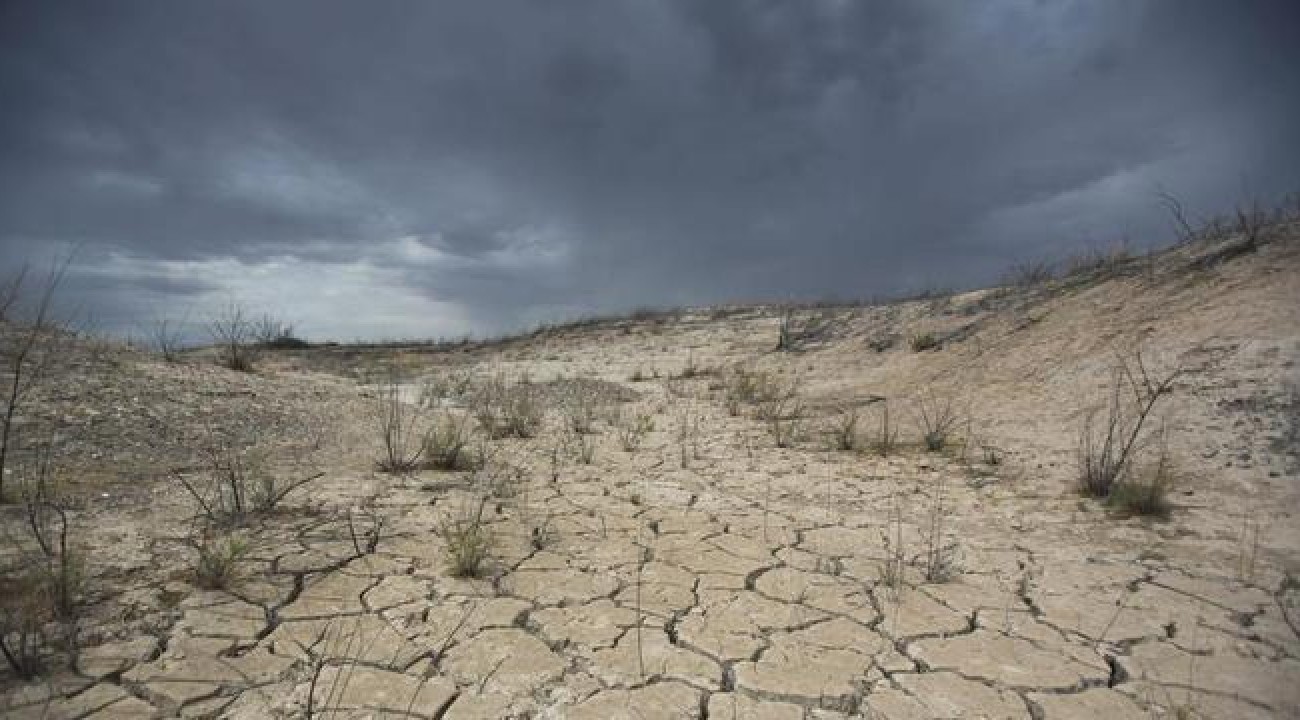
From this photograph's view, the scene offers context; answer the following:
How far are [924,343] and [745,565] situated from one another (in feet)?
16.8

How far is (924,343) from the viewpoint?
707 centimetres

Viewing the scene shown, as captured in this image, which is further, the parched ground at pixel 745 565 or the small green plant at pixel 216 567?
the small green plant at pixel 216 567

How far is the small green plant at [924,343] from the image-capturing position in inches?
276

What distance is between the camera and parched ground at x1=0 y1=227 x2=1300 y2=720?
1847 millimetres

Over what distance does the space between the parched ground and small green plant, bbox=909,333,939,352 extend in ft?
4.93

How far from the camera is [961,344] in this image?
661 centimetres

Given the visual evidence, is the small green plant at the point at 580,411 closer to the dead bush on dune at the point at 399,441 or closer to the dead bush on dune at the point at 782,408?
the dead bush on dune at the point at 399,441

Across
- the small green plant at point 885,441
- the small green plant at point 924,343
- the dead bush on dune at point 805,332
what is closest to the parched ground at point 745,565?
the small green plant at point 885,441

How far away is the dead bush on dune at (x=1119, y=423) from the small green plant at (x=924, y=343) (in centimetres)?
222

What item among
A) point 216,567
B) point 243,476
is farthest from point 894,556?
point 243,476

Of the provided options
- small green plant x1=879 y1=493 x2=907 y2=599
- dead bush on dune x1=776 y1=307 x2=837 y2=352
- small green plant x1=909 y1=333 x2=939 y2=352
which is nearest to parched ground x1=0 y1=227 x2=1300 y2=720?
small green plant x1=879 y1=493 x2=907 y2=599

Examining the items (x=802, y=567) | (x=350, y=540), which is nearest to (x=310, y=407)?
(x=350, y=540)

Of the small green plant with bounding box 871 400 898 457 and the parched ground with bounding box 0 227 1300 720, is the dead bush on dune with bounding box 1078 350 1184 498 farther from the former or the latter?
the small green plant with bounding box 871 400 898 457

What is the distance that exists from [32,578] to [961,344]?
686 centimetres
